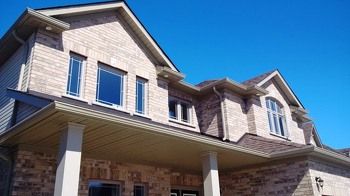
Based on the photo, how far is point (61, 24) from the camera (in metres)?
8.49

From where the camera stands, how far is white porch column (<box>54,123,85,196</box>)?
5227mm

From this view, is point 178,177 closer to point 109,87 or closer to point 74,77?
point 109,87

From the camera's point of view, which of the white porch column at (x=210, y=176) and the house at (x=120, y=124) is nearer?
the house at (x=120, y=124)

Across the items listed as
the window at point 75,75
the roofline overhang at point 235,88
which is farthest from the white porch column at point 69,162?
the roofline overhang at point 235,88

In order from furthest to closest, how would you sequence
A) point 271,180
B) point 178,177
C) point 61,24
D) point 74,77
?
1. point 178,177
2. point 271,180
3. point 74,77
4. point 61,24

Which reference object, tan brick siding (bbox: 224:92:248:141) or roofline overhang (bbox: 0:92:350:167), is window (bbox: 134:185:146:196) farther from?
tan brick siding (bbox: 224:92:248:141)

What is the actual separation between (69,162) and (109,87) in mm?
4450

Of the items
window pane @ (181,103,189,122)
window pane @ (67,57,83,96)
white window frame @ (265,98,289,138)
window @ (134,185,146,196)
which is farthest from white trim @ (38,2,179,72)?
white window frame @ (265,98,289,138)

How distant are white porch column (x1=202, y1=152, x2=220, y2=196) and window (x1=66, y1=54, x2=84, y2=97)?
12.8 feet

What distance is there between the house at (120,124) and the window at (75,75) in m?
0.03

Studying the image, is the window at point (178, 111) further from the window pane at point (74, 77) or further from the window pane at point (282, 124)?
the window pane at point (282, 124)

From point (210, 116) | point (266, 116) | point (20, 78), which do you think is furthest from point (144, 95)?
point (266, 116)

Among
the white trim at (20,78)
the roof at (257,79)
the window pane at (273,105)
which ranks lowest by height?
the white trim at (20,78)

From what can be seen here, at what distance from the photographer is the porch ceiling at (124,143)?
5715 millimetres
